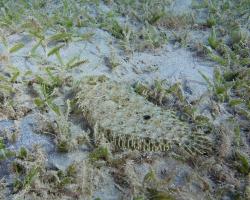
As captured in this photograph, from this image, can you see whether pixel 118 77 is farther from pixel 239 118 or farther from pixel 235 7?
pixel 235 7

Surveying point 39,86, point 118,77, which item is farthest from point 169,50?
point 39,86

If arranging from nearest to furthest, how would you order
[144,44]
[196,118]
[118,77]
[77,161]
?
1. [77,161]
2. [196,118]
3. [118,77]
4. [144,44]

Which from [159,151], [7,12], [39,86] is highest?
[7,12]

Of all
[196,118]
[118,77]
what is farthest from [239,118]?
[118,77]

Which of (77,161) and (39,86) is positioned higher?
(39,86)

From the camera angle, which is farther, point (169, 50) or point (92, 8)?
point (92, 8)

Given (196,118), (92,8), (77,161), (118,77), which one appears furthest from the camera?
(92,8)

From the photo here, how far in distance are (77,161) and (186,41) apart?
82.1 inches

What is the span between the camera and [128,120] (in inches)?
110

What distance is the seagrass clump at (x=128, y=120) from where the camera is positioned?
2.61 m

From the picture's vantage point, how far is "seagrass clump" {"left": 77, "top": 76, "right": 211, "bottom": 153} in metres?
2.61

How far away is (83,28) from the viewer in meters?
3.93

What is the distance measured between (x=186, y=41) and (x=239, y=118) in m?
1.27

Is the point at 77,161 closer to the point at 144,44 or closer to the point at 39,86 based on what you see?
the point at 39,86
